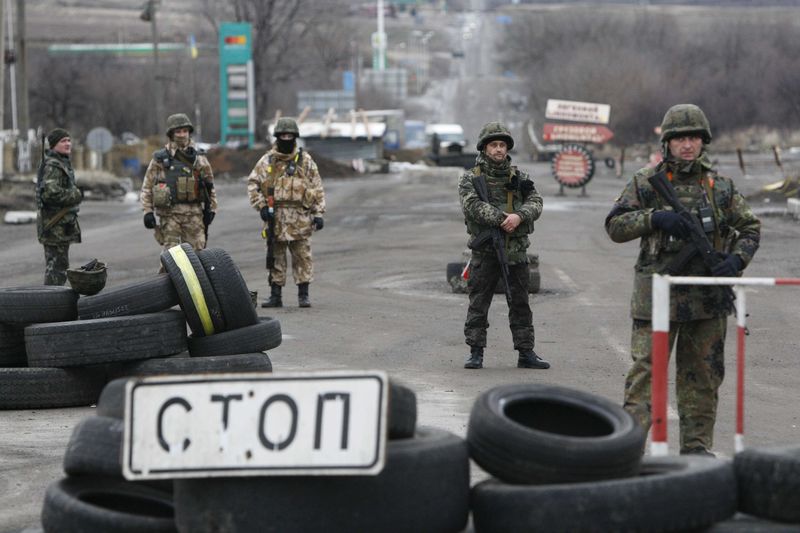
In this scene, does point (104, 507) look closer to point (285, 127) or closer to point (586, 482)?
point (586, 482)

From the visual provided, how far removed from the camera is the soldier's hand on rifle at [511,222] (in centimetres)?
1077

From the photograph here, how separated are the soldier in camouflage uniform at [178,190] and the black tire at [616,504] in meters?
10.00

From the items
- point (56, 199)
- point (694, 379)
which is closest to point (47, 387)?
point (694, 379)

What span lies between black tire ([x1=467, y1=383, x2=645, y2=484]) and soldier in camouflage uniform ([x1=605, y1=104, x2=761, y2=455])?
72.2 inches

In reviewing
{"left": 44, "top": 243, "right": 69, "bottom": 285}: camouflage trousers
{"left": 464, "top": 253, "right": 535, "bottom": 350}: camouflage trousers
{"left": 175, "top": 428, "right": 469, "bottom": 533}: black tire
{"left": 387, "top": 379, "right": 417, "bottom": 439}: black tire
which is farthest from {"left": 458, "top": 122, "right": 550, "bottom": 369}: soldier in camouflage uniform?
{"left": 44, "top": 243, "right": 69, "bottom": 285}: camouflage trousers

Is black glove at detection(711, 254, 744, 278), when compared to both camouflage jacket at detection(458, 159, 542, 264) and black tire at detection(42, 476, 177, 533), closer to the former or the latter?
black tire at detection(42, 476, 177, 533)

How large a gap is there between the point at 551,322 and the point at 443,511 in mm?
9096

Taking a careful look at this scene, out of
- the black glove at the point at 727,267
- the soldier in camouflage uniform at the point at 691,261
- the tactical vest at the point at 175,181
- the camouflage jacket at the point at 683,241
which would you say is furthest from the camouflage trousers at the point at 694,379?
the tactical vest at the point at 175,181

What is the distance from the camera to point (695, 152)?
24.9 ft

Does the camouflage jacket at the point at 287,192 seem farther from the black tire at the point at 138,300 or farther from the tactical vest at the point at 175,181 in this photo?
the black tire at the point at 138,300

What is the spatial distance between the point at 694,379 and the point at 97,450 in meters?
3.41

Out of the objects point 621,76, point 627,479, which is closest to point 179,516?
point 627,479

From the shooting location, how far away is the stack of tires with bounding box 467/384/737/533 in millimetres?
5059

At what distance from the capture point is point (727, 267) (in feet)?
24.5
